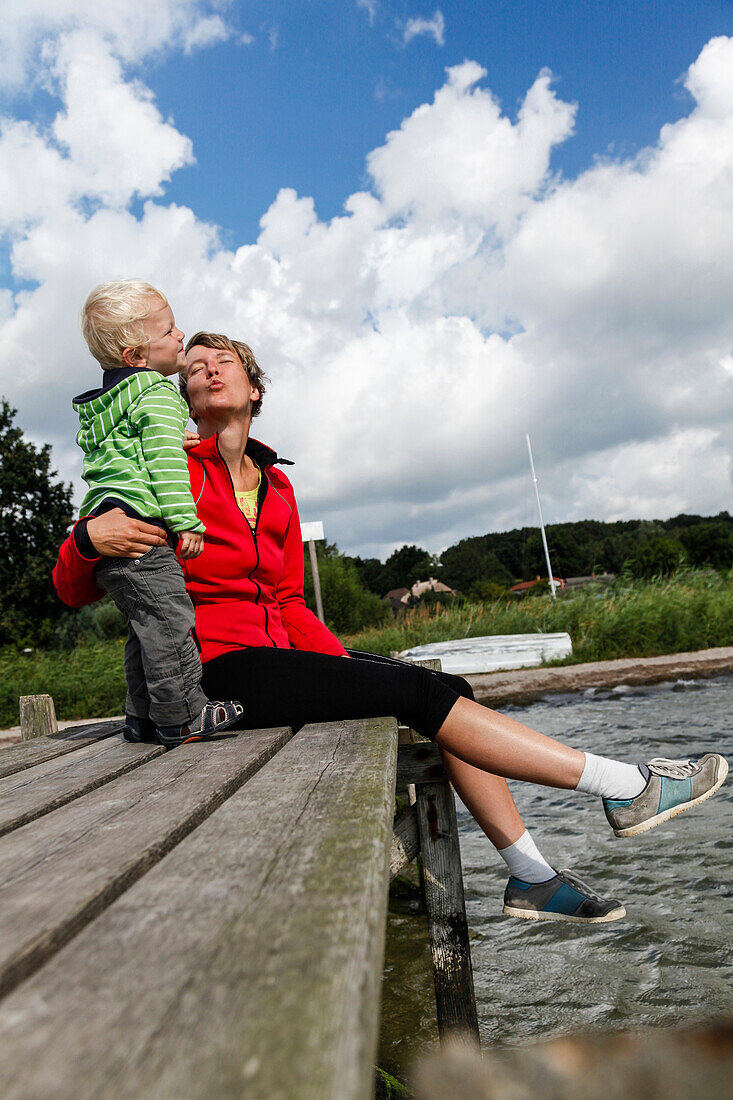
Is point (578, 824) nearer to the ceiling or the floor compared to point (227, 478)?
nearer to the floor

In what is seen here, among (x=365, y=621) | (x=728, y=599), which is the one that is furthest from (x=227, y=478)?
(x=365, y=621)

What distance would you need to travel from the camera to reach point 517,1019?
2.64m

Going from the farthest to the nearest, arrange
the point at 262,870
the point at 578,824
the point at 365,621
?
the point at 365,621 < the point at 578,824 < the point at 262,870

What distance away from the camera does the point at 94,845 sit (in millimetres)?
1043

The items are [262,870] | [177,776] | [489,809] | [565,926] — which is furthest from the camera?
[565,926]

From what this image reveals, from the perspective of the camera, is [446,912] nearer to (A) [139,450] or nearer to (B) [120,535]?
(B) [120,535]

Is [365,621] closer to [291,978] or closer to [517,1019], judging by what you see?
[517,1019]

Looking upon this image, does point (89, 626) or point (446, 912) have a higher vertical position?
point (89, 626)

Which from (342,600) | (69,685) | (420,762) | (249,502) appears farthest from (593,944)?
(342,600)

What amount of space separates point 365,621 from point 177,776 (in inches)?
775

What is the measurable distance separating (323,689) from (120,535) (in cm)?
67

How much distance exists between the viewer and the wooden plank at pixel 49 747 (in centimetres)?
201

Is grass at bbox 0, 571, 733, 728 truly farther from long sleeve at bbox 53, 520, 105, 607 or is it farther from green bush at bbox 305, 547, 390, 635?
long sleeve at bbox 53, 520, 105, 607

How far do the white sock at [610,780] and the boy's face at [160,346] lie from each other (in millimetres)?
1719
